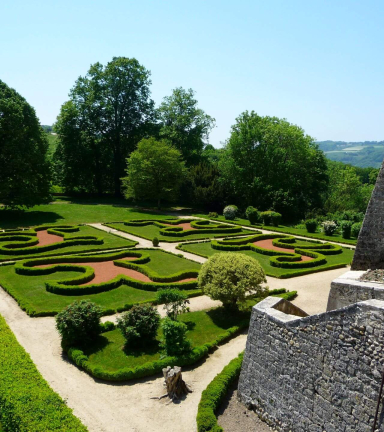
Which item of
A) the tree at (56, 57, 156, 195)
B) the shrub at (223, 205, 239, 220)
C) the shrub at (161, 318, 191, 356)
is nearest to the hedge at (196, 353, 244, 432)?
the shrub at (161, 318, 191, 356)

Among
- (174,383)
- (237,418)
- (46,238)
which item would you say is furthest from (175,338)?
(46,238)

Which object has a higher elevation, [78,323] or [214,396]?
[78,323]

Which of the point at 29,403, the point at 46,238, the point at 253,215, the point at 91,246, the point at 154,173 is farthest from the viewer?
the point at 154,173

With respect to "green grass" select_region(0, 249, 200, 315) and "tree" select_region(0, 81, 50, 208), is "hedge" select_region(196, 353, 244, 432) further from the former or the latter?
"tree" select_region(0, 81, 50, 208)

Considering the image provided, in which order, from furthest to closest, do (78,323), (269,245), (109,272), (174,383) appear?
(269,245)
(109,272)
(78,323)
(174,383)

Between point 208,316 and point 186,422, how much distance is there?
653cm

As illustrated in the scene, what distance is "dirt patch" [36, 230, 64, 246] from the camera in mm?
28312

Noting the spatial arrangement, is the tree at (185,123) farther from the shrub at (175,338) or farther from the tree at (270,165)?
the shrub at (175,338)

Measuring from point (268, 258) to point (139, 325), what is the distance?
1480 cm

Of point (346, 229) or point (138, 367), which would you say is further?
point (346, 229)

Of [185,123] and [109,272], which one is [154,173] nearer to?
[185,123]

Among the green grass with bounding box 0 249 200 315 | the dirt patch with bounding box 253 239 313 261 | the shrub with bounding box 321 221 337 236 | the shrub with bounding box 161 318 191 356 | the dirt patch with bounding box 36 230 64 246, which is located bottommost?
the green grass with bounding box 0 249 200 315

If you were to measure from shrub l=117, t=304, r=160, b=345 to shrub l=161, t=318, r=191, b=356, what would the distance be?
87cm

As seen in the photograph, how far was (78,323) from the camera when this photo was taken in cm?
1274
